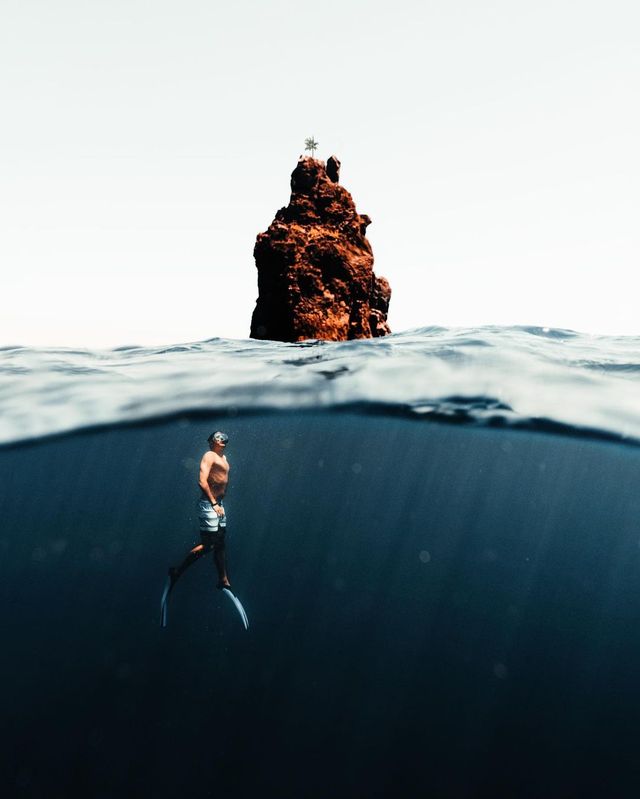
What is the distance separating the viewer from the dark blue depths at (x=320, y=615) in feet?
75.2

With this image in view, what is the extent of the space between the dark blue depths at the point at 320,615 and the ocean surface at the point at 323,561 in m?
0.34

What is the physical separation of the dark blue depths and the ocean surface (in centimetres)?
34

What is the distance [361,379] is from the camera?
12164mm

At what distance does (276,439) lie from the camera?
2158 centimetres

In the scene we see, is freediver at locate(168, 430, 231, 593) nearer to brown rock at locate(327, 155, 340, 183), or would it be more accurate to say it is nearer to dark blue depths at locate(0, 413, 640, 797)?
dark blue depths at locate(0, 413, 640, 797)

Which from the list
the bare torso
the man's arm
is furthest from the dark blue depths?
the man's arm

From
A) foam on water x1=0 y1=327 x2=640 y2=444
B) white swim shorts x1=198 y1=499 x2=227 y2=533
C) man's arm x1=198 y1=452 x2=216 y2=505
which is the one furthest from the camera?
foam on water x1=0 y1=327 x2=640 y2=444

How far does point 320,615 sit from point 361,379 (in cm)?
6502

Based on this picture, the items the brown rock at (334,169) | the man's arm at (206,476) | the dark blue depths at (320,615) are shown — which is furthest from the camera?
the brown rock at (334,169)

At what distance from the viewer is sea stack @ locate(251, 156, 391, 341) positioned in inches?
914

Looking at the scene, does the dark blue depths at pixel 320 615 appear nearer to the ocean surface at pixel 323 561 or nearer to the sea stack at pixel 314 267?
the ocean surface at pixel 323 561

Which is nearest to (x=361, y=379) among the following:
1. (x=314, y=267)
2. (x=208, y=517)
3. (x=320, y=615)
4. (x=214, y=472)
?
(x=214, y=472)

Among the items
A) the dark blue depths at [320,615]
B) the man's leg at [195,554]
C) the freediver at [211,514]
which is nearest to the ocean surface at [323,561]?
the dark blue depths at [320,615]

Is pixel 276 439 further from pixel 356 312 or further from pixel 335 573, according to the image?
pixel 335 573
